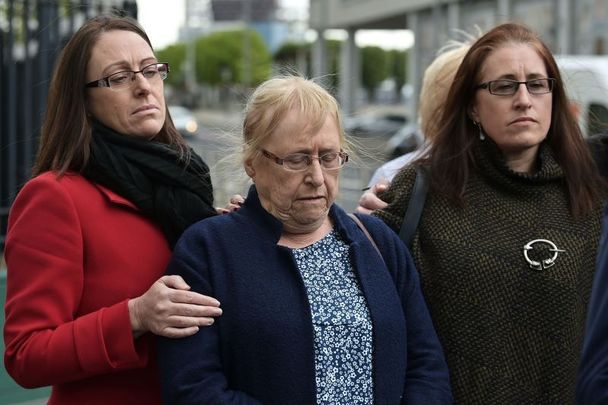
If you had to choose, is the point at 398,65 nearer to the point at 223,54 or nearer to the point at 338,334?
the point at 223,54

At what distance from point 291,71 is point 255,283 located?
0.61 meters

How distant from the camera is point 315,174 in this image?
2.10m

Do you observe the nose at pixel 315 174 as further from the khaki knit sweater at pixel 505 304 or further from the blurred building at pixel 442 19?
the blurred building at pixel 442 19

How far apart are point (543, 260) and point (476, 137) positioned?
17.0 inches

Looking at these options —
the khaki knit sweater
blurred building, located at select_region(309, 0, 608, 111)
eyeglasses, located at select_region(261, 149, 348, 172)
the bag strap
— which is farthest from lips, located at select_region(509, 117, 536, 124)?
blurred building, located at select_region(309, 0, 608, 111)

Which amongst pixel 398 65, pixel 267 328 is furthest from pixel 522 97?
pixel 398 65

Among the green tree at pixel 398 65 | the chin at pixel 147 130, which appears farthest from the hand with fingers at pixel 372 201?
the green tree at pixel 398 65

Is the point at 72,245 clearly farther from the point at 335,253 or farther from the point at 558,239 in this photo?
the point at 558,239

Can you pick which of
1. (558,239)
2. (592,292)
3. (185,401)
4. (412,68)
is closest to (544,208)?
(558,239)

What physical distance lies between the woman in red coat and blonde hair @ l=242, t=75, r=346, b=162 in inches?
8.5

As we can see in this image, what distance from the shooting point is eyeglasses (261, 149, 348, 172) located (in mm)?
2119

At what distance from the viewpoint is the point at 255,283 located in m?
2.11

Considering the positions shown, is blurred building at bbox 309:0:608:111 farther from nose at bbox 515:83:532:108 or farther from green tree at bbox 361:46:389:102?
green tree at bbox 361:46:389:102

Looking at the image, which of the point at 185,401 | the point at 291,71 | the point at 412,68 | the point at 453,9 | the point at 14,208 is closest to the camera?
the point at 185,401
